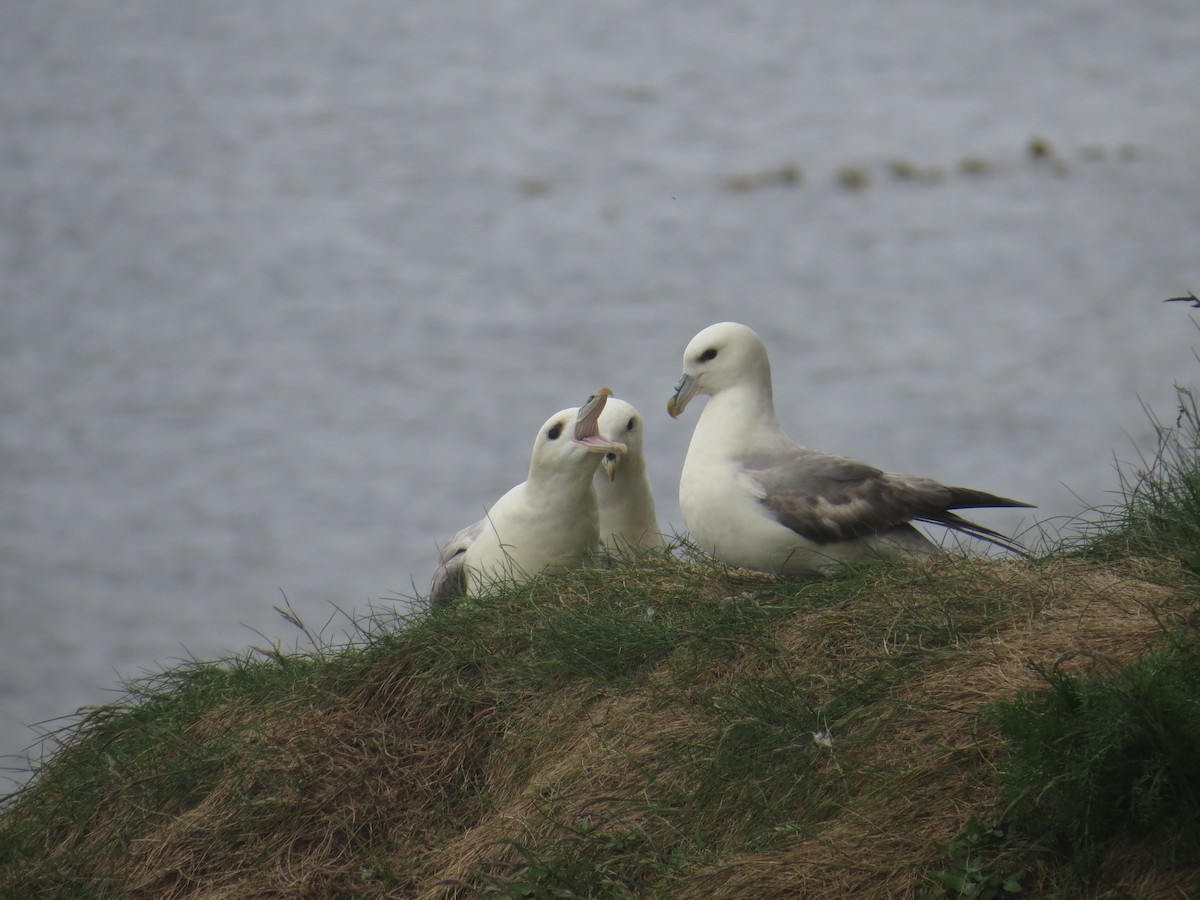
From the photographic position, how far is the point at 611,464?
17.1ft

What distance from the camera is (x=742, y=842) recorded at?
3.28 meters

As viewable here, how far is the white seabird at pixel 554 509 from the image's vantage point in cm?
490

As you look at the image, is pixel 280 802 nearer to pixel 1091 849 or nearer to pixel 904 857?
pixel 904 857

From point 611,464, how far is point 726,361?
71 centimetres

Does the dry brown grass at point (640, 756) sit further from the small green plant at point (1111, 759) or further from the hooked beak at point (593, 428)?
the hooked beak at point (593, 428)

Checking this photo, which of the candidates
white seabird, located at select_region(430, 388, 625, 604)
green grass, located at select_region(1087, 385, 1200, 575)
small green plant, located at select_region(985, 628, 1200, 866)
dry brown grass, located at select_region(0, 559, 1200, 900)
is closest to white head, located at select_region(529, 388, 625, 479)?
white seabird, located at select_region(430, 388, 625, 604)

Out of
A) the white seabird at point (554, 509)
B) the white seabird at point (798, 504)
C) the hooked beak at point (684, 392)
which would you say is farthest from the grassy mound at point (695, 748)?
the hooked beak at point (684, 392)

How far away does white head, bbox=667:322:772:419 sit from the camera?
4738 mm

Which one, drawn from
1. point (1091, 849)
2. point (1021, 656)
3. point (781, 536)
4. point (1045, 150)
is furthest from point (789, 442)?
point (1045, 150)

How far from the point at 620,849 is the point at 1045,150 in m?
17.4

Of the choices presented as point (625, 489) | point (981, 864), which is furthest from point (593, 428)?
point (981, 864)

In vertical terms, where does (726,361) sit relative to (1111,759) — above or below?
above

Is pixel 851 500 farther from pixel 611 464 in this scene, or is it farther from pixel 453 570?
pixel 453 570

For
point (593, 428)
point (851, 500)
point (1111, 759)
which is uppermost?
point (593, 428)
